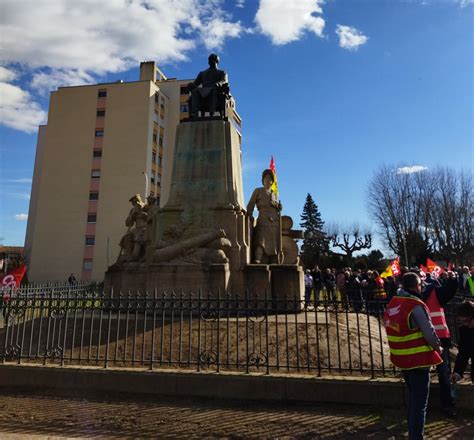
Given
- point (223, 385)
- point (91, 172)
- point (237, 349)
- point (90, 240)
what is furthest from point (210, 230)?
point (91, 172)

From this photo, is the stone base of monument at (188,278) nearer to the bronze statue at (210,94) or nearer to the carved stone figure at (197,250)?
the carved stone figure at (197,250)

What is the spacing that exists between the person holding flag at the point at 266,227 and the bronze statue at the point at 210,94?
9.51ft

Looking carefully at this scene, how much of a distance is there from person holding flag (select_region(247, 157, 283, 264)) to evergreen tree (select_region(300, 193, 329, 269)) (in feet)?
125

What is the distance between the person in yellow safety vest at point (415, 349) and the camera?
353 centimetres

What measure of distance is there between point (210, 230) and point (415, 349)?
6.92 meters

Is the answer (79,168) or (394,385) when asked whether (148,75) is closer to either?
(79,168)

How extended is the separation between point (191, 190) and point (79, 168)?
33.5 meters

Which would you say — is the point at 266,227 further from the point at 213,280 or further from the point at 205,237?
the point at 213,280

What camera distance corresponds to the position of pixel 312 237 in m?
57.5

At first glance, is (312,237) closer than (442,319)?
No

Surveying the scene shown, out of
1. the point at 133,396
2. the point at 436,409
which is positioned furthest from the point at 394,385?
the point at 133,396

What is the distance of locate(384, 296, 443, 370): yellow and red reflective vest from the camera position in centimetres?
355

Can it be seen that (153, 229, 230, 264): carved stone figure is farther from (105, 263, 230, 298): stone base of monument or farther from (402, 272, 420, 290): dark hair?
(402, 272, 420, 290): dark hair

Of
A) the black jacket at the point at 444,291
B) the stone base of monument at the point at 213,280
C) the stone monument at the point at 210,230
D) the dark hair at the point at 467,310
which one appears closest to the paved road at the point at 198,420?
the dark hair at the point at 467,310
